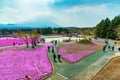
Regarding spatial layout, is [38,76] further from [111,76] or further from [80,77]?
[111,76]

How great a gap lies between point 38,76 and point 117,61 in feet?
58.7

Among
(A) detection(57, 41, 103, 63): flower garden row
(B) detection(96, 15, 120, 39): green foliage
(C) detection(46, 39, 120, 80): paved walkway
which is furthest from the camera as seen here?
(B) detection(96, 15, 120, 39): green foliage

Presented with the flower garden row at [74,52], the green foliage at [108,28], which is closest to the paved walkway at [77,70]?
the flower garden row at [74,52]

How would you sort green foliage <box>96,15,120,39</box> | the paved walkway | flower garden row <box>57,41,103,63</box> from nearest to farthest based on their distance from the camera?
1. the paved walkway
2. flower garden row <box>57,41,103,63</box>
3. green foliage <box>96,15,120,39</box>

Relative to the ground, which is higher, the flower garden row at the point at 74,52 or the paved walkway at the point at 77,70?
the flower garden row at the point at 74,52

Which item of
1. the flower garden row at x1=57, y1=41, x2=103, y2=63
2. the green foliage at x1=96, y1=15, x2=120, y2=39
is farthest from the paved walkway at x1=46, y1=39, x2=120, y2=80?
the green foliage at x1=96, y1=15, x2=120, y2=39

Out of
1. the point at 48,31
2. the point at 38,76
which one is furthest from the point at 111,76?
the point at 48,31

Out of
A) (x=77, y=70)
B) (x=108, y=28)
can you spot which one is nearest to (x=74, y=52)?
(x=77, y=70)

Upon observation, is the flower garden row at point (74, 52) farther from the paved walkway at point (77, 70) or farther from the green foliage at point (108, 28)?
the green foliage at point (108, 28)

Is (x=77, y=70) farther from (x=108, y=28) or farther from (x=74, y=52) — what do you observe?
(x=108, y=28)

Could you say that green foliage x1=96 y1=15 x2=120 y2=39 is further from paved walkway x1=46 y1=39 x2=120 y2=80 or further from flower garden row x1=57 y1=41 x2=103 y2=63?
paved walkway x1=46 y1=39 x2=120 y2=80

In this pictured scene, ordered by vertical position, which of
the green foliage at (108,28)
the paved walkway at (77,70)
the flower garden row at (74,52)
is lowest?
the paved walkway at (77,70)

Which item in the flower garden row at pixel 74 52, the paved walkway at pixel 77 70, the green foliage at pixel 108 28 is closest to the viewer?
the paved walkway at pixel 77 70

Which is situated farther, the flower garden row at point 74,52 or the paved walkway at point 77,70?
the flower garden row at point 74,52
